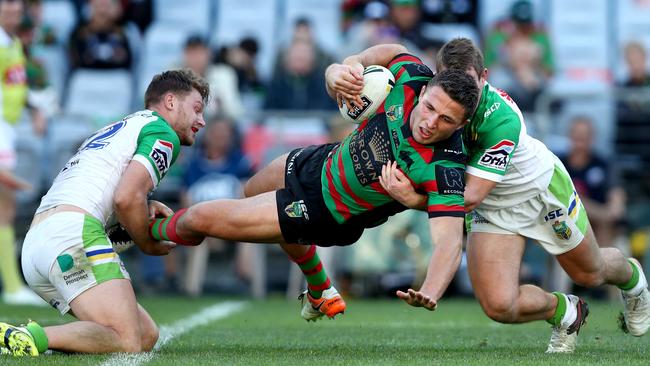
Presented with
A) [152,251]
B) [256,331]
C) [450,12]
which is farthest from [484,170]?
[450,12]

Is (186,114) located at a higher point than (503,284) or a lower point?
higher

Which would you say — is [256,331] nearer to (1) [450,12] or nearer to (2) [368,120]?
(2) [368,120]

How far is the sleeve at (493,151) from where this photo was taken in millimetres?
7027

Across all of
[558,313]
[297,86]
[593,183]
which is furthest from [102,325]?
[297,86]

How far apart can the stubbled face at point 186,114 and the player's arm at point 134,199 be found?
0.53m

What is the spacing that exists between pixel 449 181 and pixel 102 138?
221 cm

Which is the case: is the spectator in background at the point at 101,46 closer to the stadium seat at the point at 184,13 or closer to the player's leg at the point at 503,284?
the stadium seat at the point at 184,13

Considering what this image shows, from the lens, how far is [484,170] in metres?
7.02

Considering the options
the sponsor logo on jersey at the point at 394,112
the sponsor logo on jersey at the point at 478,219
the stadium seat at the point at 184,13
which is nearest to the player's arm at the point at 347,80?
the sponsor logo on jersey at the point at 394,112

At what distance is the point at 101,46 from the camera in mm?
15625

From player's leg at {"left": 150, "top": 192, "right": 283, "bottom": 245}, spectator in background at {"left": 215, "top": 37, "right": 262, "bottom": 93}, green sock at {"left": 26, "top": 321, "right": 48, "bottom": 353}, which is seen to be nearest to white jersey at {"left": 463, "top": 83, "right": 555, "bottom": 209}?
player's leg at {"left": 150, "top": 192, "right": 283, "bottom": 245}

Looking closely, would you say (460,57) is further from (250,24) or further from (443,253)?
(250,24)

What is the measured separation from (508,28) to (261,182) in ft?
A: 28.7

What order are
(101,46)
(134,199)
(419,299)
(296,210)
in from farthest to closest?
(101,46)
(296,210)
(134,199)
(419,299)
